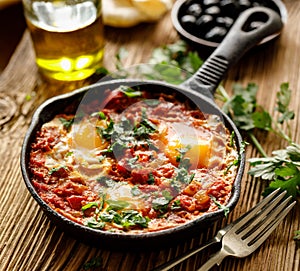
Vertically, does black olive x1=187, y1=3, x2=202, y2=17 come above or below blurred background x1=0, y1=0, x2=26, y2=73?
above

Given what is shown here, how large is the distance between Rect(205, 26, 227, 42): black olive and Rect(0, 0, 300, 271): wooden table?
0.72 ft

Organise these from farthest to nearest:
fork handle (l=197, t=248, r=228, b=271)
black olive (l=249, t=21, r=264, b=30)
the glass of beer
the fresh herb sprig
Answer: black olive (l=249, t=21, r=264, b=30) < the glass of beer < the fresh herb sprig < fork handle (l=197, t=248, r=228, b=271)

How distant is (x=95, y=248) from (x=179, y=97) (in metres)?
0.90

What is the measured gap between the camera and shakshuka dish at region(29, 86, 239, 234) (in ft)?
7.59

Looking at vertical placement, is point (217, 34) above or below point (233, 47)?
below

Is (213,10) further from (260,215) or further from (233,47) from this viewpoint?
(260,215)

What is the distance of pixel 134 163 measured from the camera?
8.20ft

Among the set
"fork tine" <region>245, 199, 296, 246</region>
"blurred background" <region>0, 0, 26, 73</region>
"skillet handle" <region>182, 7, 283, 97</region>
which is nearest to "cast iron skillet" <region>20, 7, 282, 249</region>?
"skillet handle" <region>182, 7, 283, 97</region>

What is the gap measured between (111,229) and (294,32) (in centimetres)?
218

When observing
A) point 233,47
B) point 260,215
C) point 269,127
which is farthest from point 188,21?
point 260,215

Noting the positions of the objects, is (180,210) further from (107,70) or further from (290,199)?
(107,70)

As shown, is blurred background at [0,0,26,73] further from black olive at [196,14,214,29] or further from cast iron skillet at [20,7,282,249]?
black olive at [196,14,214,29]

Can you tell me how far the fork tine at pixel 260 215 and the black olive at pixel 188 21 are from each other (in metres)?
1.48

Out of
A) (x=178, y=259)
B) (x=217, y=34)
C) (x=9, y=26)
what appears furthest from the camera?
(x=9, y=26)
